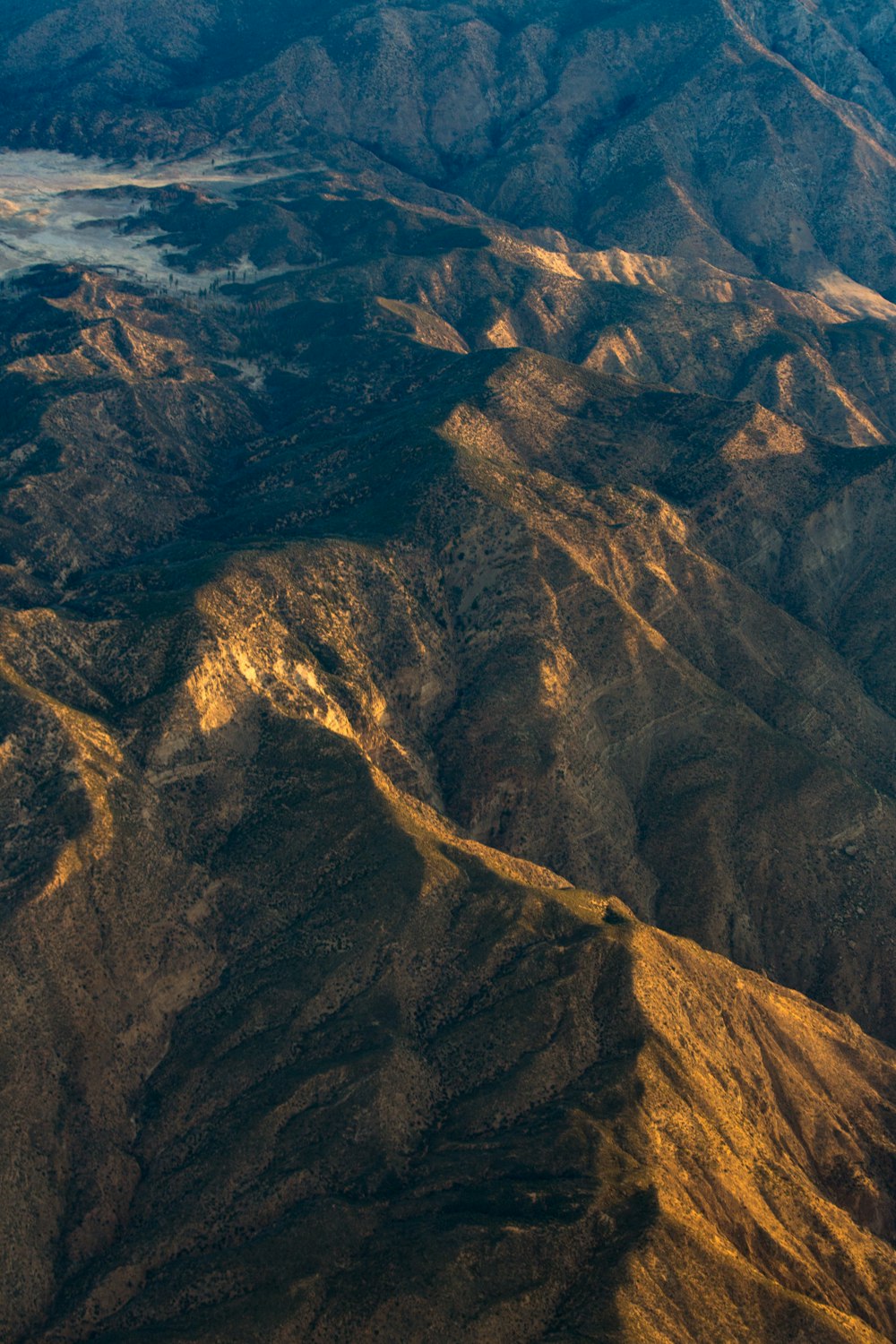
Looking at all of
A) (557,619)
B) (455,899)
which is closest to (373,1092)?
(455,899)

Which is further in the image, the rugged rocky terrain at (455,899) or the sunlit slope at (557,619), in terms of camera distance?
the sunlit slope at (557,619)

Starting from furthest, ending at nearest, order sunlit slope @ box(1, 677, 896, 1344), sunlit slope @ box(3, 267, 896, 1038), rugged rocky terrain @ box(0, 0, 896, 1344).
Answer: sunlit slope @ box(3, 267, 896, 1038) → rugged rocky terrain @ box(0, 0, 896, 1344) → sunlit slope @ box(1, 677, 896, 1344)

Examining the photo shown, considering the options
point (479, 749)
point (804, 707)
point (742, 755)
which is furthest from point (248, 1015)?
point (804, 707)

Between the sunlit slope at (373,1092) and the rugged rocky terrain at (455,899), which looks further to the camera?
the rugged rocky terrain at (455,899)

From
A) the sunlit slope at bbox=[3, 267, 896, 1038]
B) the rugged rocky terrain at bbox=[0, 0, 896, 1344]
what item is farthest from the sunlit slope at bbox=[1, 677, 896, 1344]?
the sunlit slope at bbox=[3, 267, 896, 1038]

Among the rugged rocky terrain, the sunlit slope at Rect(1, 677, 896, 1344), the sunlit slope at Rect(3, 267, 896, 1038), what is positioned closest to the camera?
the sunlit slope at Rect(1, 677, 896, 1344)

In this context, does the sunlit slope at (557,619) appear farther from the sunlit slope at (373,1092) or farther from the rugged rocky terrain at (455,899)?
the sunlit slope at (373,1092)

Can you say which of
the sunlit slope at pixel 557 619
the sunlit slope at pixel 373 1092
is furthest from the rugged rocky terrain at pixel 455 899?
the sunlit slope at pixel 557 619

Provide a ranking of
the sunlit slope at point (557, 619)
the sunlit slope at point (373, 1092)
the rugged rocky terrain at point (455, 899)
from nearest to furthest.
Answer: the sunlit slope at point (373, 1092) < the rugged rocky terrain at point (455, 899) < the sunlit slope at point (557, 619)

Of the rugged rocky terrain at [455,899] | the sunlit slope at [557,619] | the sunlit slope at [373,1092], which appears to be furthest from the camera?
the sunlit slope at [557,619]

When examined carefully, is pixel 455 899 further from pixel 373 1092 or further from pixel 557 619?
pixel 557 619

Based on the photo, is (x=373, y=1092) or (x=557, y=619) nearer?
(x=373, y=1092)

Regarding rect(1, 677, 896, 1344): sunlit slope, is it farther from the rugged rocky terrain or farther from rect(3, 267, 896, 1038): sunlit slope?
rect(3, 267, 896, 1038): sunlit slope
